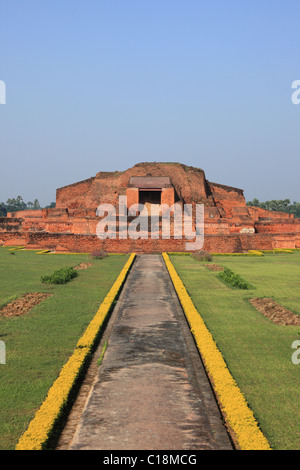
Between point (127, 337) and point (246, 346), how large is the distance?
1.54 meters

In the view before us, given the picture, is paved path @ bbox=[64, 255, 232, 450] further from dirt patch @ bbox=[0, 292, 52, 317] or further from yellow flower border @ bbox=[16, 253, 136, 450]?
dirt patch @ bbox=[0, 292, 52, 317]

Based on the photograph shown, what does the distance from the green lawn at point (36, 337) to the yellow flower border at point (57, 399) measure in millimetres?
107

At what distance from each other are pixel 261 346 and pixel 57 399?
277cm

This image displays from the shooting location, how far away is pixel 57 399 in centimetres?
354

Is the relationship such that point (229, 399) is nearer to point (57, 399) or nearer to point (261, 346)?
point (57, 399)

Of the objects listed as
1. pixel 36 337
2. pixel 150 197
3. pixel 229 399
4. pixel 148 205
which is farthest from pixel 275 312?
pixel 150 197

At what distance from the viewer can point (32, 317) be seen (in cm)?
658

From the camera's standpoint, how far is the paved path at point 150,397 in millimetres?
3014

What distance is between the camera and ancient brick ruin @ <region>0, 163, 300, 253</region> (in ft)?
62.3

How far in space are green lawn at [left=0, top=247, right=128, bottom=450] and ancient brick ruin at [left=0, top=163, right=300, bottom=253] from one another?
25.1 feet

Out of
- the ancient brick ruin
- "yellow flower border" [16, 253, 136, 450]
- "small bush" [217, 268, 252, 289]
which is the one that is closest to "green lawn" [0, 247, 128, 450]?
"yellow flower border" [16, 253, 136, 450]

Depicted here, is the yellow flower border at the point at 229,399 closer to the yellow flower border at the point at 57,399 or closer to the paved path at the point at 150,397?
the paved path at the point at 150,397

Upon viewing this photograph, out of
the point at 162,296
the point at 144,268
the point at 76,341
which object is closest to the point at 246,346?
the point at 76,341

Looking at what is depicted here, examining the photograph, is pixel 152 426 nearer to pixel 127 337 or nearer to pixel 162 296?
pixel 127 337
